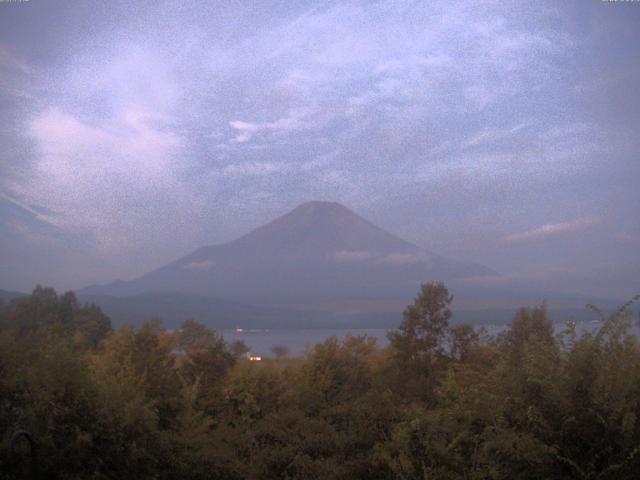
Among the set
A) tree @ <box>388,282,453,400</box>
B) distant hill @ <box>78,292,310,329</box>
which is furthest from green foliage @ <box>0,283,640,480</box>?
distant hill @ <box>78,292,310,329</box>

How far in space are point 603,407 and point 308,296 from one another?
120623 millimetres

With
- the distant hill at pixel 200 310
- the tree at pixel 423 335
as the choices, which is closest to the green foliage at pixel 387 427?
the tree at pixel 423 335

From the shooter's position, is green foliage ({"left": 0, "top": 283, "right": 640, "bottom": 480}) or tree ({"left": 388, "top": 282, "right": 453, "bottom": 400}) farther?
tree ({"left": 388, "top": 282, "right": 453, "bottom": 400})

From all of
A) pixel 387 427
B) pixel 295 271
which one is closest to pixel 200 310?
pixel 295 271

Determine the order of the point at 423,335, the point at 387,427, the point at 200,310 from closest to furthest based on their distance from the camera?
the point at 387,427 → the point at 423,335 → the point at 200,310

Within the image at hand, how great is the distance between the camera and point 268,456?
9492 millimetres

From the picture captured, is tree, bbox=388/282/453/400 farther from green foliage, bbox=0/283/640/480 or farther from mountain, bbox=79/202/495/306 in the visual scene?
mountain, bbox=79/202/495/306

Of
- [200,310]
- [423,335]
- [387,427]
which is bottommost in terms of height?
[387,427]

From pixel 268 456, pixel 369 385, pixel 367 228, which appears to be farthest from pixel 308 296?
pixel 268 456

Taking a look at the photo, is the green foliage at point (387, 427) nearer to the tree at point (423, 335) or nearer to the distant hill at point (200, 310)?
the tree at point (423, 335)

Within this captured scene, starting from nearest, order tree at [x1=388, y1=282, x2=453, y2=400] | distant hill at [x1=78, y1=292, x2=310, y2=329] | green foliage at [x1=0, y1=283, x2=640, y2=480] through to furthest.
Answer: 1. green foliage at [x1=0, y1=283, x2=640, y2=480]
2. tree at [x1=388, y1=282, x2=453, y2=400]
3. distant hill at [x1=78, y1=292, x2=310, y2=329]

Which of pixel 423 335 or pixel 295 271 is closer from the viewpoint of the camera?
pixel 423 335

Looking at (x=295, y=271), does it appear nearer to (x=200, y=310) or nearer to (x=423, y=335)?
(x=200, y=310)

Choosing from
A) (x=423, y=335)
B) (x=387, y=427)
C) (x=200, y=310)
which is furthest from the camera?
(x=200, y=310)
